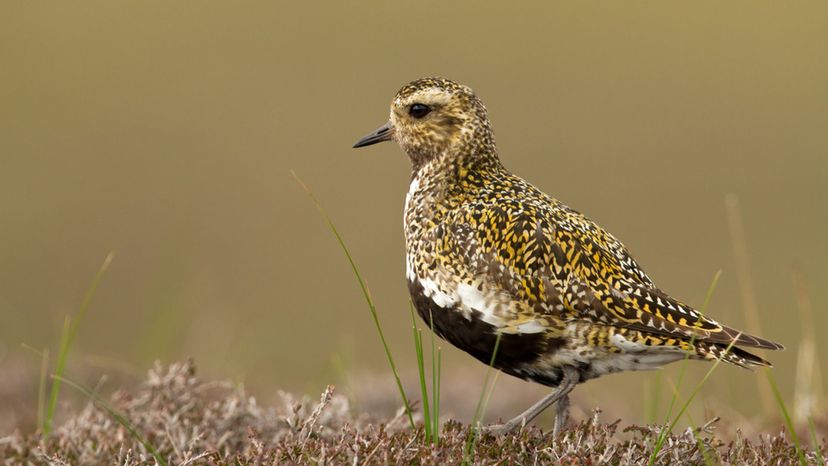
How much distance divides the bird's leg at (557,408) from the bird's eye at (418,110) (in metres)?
1.64

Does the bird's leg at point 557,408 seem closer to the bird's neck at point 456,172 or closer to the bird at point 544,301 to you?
the bird at point 544,301

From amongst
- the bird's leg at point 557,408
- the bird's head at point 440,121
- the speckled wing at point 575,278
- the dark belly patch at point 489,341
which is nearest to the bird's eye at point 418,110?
the bird's head at point 440,121

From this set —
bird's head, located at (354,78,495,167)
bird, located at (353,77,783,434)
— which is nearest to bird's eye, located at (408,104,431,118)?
→ bird's head, located at (354,78,495,167)

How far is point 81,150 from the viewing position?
33281mm

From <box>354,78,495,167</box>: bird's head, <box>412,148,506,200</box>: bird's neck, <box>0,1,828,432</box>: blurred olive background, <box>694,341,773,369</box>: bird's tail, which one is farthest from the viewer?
<box>0,1,828,432</box>: blurred olive background

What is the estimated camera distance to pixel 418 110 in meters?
6.00

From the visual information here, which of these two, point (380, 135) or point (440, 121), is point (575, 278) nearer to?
point (440, 121)

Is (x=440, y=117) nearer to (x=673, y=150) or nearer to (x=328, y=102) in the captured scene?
(x=673, y=150)

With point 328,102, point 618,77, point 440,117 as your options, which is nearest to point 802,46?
point 618,77

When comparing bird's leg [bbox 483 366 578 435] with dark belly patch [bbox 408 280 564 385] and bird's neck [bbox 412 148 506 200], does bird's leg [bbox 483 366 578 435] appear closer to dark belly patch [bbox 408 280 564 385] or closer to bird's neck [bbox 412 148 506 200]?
dark belly patch [bbox 408 280 564 385]

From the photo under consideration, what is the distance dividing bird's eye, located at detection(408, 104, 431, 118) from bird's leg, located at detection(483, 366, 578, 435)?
164cm

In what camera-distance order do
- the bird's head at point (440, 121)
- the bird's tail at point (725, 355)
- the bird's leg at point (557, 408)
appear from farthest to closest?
1. the bird's head at point (440, 121)
2. the bird's tail at point (725, 355)
3. the bird's leg at point (557, 408)

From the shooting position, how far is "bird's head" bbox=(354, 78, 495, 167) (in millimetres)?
5953

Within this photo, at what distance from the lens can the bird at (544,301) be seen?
16.2 ft
